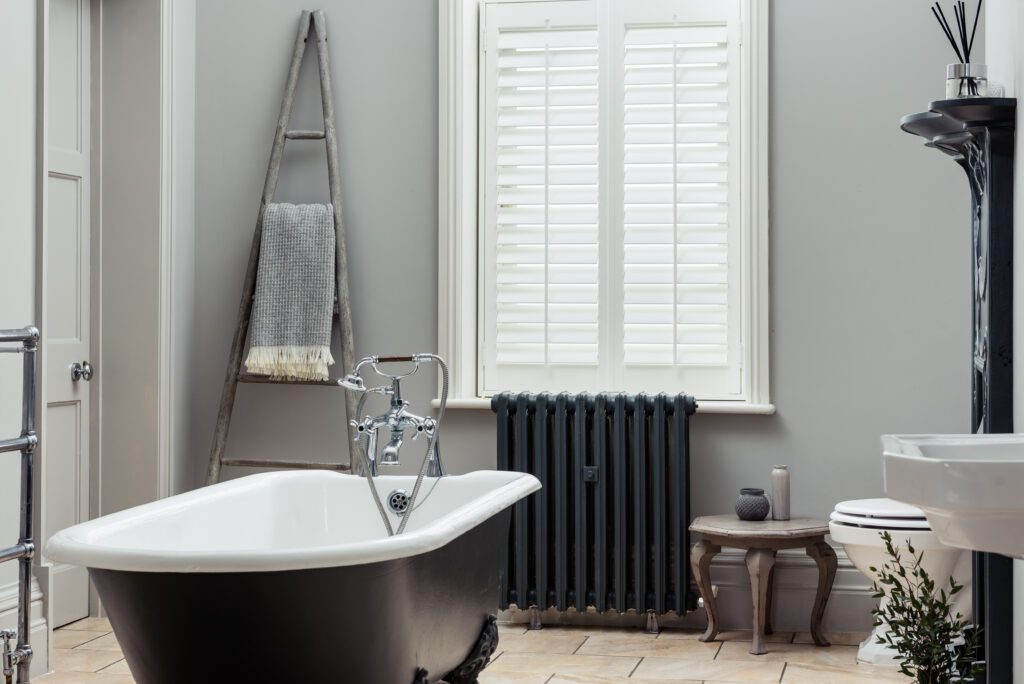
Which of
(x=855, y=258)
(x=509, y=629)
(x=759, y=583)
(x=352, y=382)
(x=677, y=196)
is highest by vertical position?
(x=677, y=196)

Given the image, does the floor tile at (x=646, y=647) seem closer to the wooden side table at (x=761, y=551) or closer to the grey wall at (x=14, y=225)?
the wooden side table at (x=761, y=551)

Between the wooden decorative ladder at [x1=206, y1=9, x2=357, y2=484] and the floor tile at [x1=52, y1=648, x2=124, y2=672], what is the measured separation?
28.2 inches

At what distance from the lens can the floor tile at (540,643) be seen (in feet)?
12.4

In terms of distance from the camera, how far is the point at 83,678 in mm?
3422

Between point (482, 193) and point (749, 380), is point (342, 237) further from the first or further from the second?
point (749, 380)

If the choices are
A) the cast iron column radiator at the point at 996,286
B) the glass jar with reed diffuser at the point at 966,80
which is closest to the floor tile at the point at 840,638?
the cast iron column radiator at the point at 996,286

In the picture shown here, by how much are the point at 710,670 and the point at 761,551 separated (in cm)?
41

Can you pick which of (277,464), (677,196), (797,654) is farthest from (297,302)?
(797,654)

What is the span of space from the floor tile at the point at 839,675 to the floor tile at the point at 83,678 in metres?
1.95

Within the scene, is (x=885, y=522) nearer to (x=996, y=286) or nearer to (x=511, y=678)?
(x=996, y=286)

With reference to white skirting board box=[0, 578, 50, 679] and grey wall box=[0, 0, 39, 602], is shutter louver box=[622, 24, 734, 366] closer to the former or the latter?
grey wall box=[0, 0, 39, 602]

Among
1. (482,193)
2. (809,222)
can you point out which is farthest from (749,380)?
(482,193)

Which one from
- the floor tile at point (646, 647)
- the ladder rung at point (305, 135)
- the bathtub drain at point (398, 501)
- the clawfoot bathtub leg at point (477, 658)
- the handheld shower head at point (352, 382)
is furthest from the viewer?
the ladder rung at point (305, 135)

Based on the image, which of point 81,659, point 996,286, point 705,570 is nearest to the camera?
point 996,286
